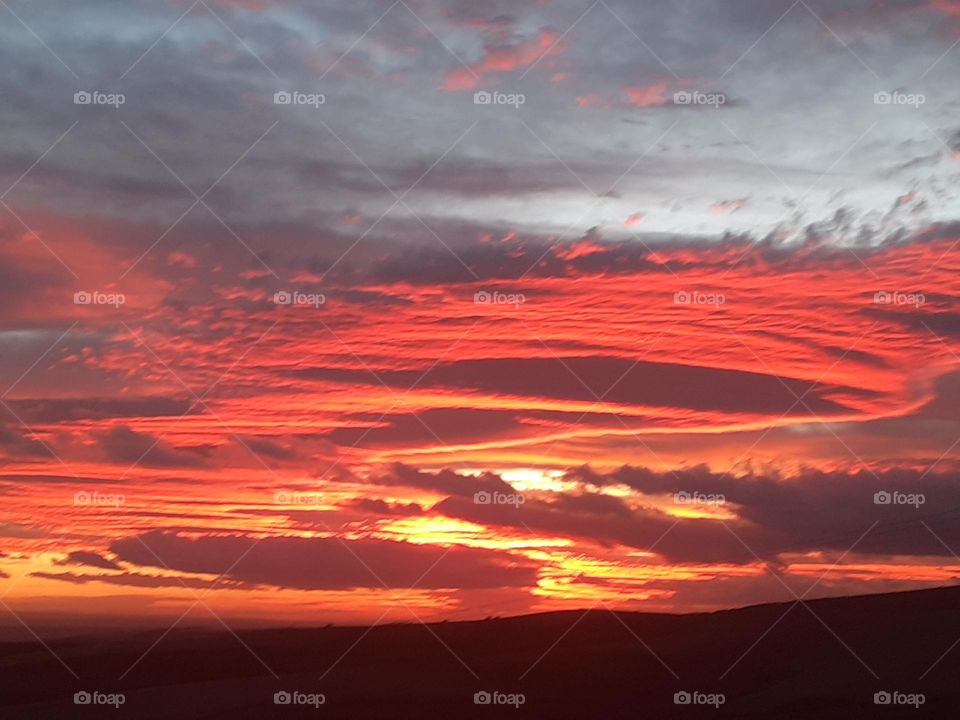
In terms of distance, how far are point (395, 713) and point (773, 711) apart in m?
8.95

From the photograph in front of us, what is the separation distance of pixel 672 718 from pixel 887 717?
15.5ft

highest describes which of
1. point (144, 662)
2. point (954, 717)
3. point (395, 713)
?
point (144, 662)

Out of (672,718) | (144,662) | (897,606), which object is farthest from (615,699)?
(144,662)

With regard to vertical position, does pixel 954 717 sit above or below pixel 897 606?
below

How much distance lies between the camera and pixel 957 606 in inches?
1013

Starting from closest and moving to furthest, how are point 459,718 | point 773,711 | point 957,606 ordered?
point 459,718 < point 773,711 < point 957,606

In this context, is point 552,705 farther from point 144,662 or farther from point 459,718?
point 144,662

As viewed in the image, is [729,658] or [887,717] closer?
[887,717]

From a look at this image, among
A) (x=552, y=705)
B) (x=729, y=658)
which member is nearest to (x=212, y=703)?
(x=552, y=705)

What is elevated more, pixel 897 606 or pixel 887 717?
pixel 897 606

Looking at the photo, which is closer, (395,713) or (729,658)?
(395,713)

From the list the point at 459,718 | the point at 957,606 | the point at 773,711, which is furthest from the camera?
the point at 957,606

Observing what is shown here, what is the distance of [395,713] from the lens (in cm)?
2345

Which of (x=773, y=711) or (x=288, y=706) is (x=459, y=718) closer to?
(x=288, y=706)
